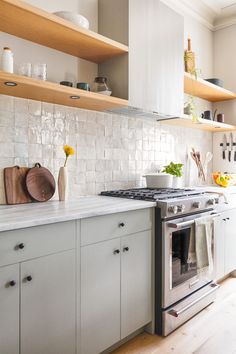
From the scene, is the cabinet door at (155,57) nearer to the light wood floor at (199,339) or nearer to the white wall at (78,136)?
the white wall at (78,136)

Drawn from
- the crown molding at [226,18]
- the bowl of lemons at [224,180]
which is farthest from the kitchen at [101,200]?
the crown molding at [226,18]

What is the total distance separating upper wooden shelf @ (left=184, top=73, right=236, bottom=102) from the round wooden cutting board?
1718 mm

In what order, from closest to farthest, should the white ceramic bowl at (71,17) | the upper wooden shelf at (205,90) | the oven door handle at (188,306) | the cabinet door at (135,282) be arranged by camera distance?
the cabinet door at (135,282), the white ceramic bowl at (71,17), the oven door handle at (188,306), the upper wooden shelf at (205,90)

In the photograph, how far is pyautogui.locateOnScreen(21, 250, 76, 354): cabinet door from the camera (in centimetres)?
138

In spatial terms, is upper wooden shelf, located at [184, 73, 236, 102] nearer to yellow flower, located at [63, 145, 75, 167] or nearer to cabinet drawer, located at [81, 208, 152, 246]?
yellow flower, located at [63, 145, 75, 167]

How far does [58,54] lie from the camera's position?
7.50 ft

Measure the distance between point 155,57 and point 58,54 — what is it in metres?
0.80

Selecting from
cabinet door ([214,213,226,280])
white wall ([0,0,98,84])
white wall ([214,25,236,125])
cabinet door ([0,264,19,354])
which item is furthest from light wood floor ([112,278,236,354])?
white wall ([214,25,236,125])

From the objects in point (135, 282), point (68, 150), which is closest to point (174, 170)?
point (68, 150)

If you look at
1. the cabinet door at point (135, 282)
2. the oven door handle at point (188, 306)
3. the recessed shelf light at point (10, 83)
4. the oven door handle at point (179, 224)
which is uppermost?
the recessed shelf light at point (10, 83)

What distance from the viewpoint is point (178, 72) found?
2.77m

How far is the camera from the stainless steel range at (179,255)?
2.10 metres

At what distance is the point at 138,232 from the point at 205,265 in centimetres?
79

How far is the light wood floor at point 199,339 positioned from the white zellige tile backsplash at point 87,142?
1162mm
